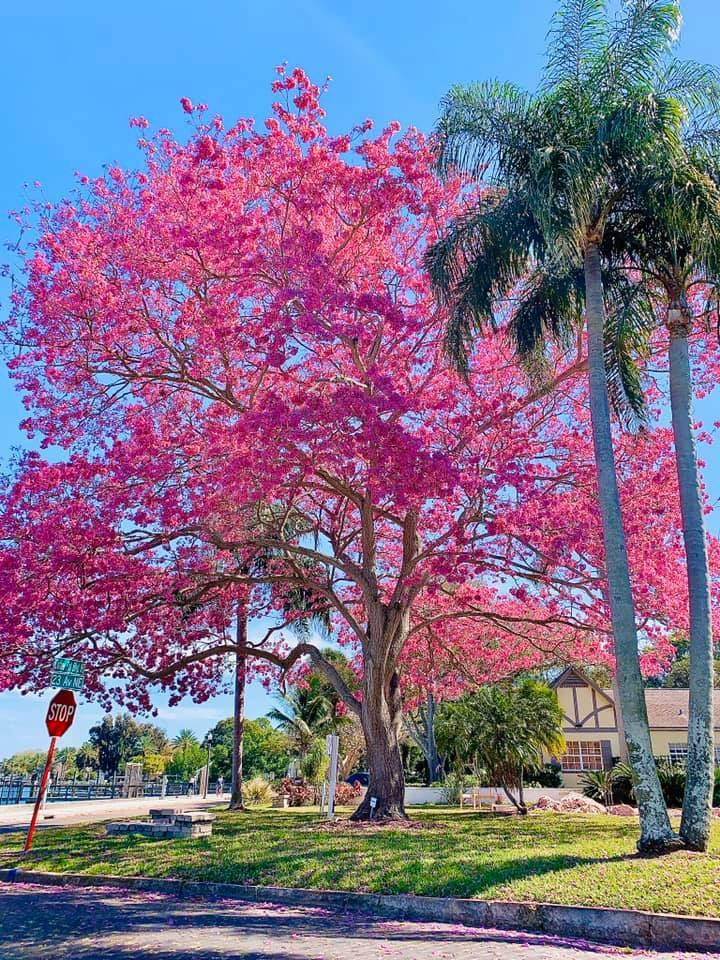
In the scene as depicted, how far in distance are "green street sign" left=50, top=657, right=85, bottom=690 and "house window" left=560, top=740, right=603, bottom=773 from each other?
93.7ft

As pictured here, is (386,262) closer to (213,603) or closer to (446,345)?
(446,345)

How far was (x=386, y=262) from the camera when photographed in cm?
1562

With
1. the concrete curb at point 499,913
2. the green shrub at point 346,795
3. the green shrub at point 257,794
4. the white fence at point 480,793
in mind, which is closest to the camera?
the concrete curb at point 499,913

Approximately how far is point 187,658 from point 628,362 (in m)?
11.0

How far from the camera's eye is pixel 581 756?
1412 inches

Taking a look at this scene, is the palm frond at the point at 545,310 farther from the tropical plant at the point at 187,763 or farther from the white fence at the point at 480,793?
the tropical plant at the point at 187,763

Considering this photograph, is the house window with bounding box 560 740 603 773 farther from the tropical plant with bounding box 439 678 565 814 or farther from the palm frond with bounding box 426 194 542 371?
the palm frond with bounding box 426 194 542 371

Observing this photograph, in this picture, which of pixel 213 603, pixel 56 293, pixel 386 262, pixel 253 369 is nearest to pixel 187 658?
pixel 213 603

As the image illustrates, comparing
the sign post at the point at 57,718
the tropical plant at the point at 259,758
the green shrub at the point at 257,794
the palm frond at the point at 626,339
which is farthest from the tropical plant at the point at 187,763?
the palm frond at the point at 626,339

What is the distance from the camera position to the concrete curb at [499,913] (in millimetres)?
7133

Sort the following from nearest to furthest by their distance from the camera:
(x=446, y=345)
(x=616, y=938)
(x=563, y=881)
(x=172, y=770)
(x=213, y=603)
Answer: (x=616, y=938), (x=563, y=881), (x=446, y=345), (x=213, y=603), (x=172, y=770)

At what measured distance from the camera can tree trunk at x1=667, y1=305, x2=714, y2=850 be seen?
33.3ft

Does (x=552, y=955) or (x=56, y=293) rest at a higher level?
(x=56, y=293)

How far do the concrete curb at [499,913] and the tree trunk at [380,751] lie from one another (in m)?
5.87
